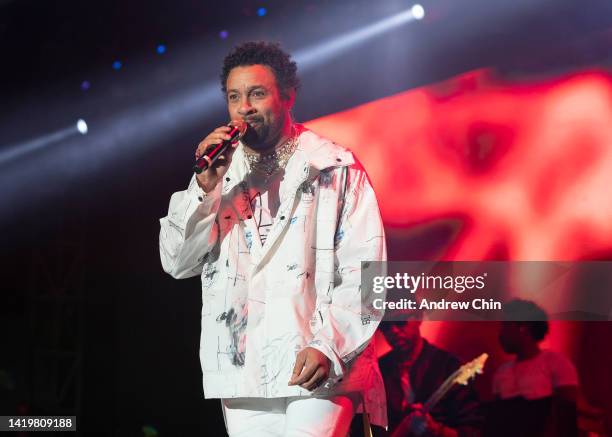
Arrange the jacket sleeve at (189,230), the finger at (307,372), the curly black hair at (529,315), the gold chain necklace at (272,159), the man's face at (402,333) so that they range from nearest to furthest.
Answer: the finger at (307,372) → the jacket sleeve at (189,230) → the gold chain necklace at (272,159) → the curly black hair at (529,315) → the man's face at (402,333)

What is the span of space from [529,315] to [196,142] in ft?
4.81

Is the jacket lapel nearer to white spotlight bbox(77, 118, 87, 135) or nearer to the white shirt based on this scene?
the white shirt

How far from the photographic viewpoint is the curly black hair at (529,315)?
121 inches

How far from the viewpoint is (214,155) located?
85.9 inches

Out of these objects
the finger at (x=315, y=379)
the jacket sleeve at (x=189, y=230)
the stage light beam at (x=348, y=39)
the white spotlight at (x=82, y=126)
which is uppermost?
the stage light beam at (x=348, y=39)

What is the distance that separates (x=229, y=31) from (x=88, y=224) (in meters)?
1.05

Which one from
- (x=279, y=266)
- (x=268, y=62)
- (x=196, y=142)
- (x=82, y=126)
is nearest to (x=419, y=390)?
(x=279, y=266)

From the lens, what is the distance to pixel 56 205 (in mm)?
3650


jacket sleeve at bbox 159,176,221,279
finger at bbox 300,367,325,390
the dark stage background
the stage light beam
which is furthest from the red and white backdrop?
finger at bbox 300,367,325,390

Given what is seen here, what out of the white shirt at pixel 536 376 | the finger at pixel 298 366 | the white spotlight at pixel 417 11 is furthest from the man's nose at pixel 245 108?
the white shirt at pixel 536 376

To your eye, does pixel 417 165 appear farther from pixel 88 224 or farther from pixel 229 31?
pixel 88 224

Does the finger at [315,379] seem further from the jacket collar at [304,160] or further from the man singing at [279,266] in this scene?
the jacket collar at [304,160]

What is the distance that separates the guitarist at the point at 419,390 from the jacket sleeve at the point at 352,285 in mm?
975

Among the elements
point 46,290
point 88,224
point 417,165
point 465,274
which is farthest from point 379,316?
point 46,290
